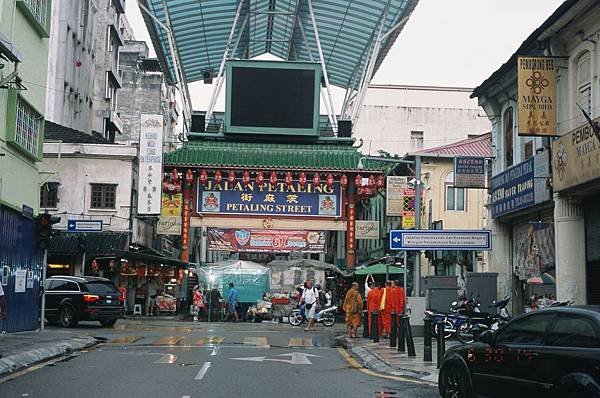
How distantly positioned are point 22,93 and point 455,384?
14.6 metres

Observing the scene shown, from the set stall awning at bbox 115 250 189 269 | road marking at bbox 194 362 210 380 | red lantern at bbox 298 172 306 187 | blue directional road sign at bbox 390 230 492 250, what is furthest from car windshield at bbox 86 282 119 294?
red lantern at bbox 298 172 306 187

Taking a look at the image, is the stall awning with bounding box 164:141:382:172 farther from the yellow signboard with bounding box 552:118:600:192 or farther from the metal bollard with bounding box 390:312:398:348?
the yellow signboard with bounding box 552:118:600:192

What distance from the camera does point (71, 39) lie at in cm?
4909

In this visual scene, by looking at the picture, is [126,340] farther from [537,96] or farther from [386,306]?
[537,96]

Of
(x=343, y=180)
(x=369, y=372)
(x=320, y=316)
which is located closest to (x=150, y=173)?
(x=343, y=180)

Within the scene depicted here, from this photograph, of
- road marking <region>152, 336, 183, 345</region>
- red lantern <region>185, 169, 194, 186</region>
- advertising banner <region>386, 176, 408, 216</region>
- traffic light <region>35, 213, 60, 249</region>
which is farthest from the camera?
red lantern <region>185, 169, 194, 186</region>

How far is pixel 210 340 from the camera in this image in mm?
22094

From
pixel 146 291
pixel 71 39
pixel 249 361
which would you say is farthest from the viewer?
pixel 71 39

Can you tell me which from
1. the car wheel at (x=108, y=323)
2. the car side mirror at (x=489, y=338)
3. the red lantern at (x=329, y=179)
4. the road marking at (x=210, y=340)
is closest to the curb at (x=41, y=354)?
the road marking at (x=210, y=340)

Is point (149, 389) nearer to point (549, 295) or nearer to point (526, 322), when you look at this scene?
point (526, 322)

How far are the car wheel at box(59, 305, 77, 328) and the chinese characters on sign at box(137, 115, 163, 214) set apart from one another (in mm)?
11241

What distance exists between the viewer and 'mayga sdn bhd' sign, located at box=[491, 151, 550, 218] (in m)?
20.4

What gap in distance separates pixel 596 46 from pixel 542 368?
36.8 ft

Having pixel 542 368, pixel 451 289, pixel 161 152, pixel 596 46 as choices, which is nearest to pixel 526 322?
pixel 542 368
